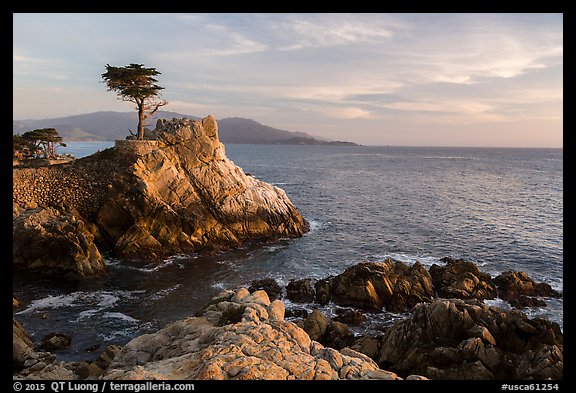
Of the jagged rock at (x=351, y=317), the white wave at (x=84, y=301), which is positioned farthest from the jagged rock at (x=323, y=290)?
the white wave at (x=84, y=301)

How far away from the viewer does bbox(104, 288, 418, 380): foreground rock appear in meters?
11.1

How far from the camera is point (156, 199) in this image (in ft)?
131

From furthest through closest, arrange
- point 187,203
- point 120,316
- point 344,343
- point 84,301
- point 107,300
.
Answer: point 187,203
point 107,300
point 84,301
point 120,316
point 344,343

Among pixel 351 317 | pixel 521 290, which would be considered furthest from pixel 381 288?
pixel 521 290

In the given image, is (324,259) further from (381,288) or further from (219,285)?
(219,285)

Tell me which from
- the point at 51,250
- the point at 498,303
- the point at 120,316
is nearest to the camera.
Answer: the point at 120,316

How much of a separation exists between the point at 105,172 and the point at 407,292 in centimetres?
3662

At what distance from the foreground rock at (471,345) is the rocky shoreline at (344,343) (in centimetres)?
5

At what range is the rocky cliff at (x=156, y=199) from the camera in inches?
Answer: 1503

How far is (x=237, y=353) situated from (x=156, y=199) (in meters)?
31.2

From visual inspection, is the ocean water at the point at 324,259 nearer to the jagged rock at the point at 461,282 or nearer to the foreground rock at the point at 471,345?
the jagged rock at the point at 461,282
